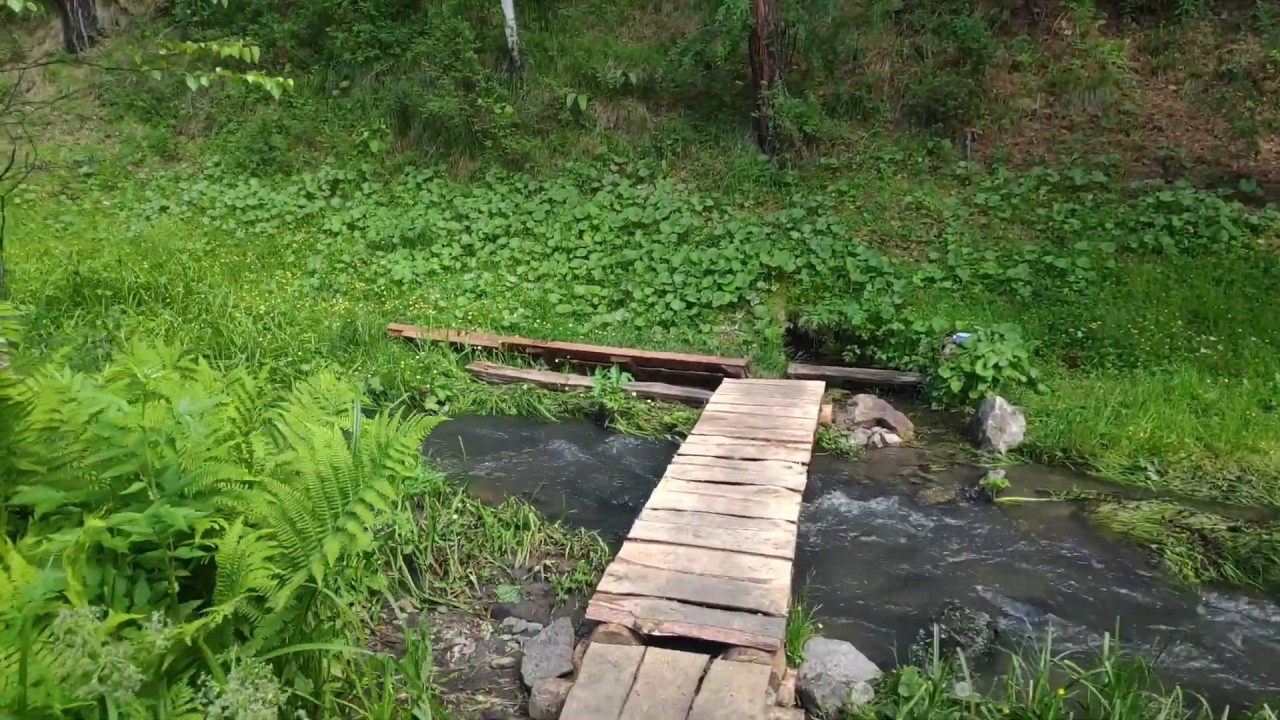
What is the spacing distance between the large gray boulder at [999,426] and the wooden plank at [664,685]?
3.55 m

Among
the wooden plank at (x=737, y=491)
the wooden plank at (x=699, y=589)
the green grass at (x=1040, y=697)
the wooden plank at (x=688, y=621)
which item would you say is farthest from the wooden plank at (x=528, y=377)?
the green grass at (x=1040, y=697)

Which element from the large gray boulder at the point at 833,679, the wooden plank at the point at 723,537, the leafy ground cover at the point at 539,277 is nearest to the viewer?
the leafy ground cover at the point at 539,277

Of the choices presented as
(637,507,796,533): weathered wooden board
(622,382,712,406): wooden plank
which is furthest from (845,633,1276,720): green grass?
(622,382,712,406): wooden plank

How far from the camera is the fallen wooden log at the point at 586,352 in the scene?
22.8 ft

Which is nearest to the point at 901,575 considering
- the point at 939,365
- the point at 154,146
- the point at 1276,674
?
the point at 1276,674

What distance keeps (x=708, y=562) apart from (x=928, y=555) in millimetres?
1591

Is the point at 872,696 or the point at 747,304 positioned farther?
the point at 747,304

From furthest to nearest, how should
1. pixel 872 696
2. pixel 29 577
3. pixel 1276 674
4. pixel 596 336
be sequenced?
pixel 596 336 < pixel 1276 674 < pixel 872 696 < pixel 29 577

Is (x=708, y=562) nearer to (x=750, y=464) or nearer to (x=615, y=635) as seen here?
(x=615, y=635)

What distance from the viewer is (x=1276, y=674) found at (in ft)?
11.8

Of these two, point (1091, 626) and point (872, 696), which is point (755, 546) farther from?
point (1091, 626)

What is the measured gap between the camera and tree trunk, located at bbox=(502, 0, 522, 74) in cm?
1127

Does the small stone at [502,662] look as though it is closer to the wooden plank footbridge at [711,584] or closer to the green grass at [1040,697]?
the wooden plank footbridge at [711,584]

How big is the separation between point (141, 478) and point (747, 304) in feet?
19.4
